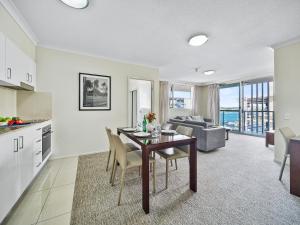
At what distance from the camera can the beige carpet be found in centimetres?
144

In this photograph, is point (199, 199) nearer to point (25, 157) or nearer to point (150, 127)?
point (150, 127)

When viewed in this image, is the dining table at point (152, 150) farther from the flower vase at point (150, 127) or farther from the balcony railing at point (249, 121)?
the balcony railing at point (249, 121)

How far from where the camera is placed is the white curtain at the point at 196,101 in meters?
7.32

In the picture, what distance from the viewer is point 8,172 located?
137 centimetres

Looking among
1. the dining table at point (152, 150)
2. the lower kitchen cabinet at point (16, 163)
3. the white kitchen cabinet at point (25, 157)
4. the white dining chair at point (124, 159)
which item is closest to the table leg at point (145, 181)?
the dining table at point (152, 150)

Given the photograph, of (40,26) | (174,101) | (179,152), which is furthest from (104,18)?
(174,101)

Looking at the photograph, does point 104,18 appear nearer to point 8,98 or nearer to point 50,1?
point 50,1

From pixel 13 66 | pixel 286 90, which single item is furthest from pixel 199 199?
pixel 13 66

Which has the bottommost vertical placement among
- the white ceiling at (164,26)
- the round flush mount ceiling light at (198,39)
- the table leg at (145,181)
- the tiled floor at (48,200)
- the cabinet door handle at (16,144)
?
the tiled floor at (48,200)

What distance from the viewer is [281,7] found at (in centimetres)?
181

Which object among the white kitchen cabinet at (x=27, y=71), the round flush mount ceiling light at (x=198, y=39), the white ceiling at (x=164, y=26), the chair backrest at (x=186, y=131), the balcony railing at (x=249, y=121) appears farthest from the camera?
the balcony railing at (x=249, y=121)

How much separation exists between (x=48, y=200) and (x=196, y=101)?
7.06 meters

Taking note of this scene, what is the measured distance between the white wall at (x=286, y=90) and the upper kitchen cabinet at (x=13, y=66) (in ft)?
15.3

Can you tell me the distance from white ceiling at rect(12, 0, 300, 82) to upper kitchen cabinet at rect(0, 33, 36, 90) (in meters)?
0.60
